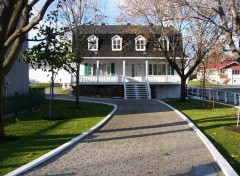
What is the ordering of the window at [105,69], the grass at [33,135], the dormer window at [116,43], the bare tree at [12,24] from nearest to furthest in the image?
the grass at [33,135] < the bare tree at [12,24] < the dormer window at [116,43] < the window at [105,69]

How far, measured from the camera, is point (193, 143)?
36.3ft

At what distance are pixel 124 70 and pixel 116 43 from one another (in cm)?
421

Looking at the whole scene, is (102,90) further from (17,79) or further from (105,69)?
(17,79)

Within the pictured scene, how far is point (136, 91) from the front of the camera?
37594 mm

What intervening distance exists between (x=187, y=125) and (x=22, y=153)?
7.37 m

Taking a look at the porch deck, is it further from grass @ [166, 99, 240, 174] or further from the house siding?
grass @ [166, 99, 240, 174]

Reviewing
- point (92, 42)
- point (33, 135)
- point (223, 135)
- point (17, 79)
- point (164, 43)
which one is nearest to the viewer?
point (223, 135)

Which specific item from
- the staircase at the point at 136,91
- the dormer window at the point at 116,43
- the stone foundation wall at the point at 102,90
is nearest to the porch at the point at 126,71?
the stone foundation wall at the point at 102,90

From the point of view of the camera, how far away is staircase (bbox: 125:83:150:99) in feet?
120

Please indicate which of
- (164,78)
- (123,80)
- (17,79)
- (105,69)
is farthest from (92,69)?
(17,79)

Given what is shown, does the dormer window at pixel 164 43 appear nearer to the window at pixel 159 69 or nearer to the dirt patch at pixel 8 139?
the window at pixel 159 69

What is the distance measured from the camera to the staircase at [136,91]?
3669 cm

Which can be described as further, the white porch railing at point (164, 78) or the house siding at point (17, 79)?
the white porch railing at point (164, 78)

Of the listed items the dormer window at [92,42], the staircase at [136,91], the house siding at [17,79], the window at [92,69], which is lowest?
the staircase at [136,91]
